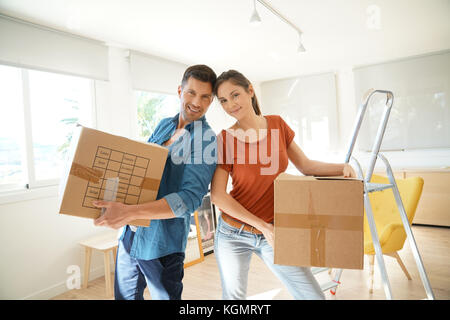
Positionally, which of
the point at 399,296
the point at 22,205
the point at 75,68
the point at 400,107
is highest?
the point at 75,68

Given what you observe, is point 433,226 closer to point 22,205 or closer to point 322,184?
point 322,184

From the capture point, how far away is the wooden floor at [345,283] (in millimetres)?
2375

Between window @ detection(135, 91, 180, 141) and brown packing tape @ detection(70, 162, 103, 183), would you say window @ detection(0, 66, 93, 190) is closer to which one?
window @ detection(135, 91, 180, 141)

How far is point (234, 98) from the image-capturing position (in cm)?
124

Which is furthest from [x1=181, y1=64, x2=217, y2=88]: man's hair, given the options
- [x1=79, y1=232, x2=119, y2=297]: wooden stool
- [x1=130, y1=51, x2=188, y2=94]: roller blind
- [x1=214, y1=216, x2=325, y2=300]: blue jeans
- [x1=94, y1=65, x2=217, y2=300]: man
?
[x1=130, y1=51, x2=188, y2=94]: roller blind

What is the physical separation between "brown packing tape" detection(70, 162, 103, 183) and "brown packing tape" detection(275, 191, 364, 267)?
1.90 feet

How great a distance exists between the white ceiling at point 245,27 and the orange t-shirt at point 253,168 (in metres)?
1.59

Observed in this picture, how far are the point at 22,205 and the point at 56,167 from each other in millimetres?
449

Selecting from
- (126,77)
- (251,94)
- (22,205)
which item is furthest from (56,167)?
(251,94)

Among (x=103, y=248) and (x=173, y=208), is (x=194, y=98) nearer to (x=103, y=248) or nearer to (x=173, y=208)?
(x=173, y=208)

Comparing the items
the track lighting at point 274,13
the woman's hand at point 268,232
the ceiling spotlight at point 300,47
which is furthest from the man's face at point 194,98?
the ceiling spotlight at point 300,47

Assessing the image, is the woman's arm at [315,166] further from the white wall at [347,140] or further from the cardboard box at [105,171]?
the white wall at [347,140]

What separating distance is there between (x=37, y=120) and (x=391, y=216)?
3.19 metres

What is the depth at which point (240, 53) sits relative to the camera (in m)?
3.69
